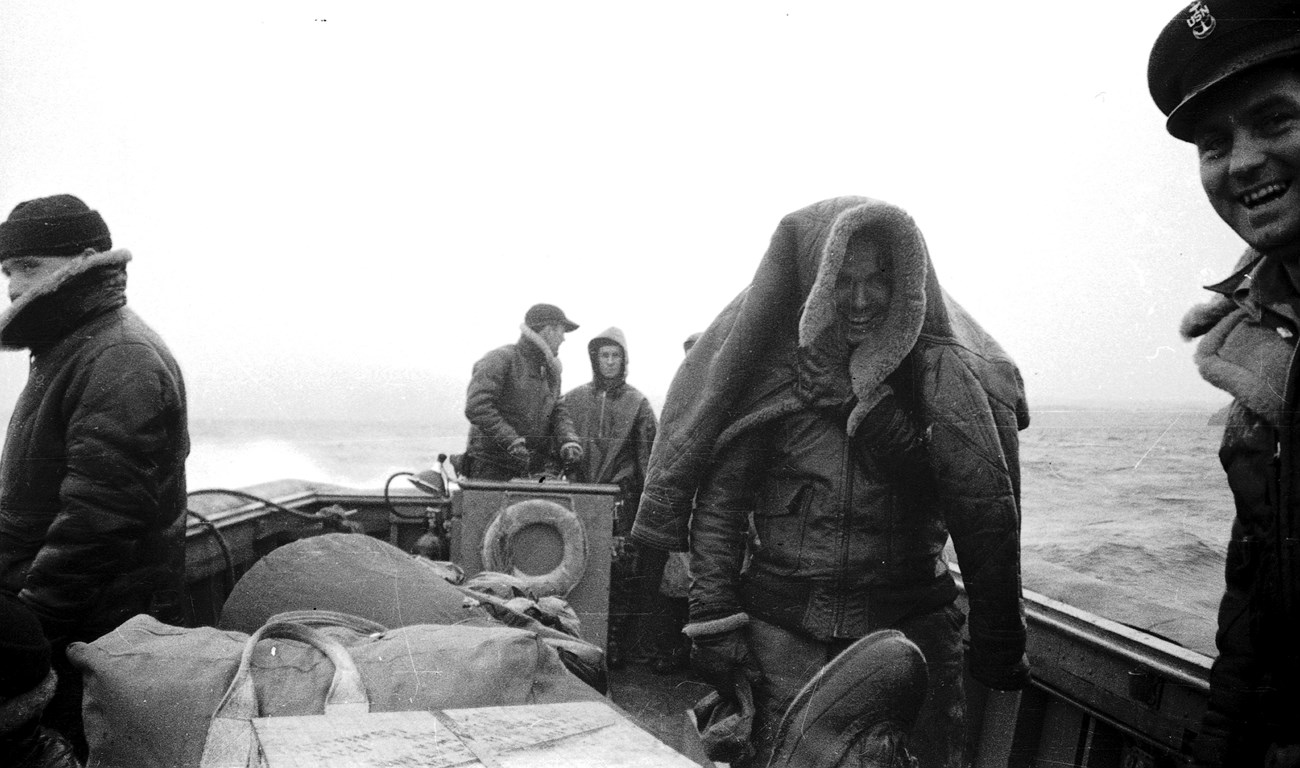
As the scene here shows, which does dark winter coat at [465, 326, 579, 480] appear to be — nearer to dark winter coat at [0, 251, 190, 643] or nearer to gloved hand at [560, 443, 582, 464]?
gloved hand at [560, 443, 582, 464]

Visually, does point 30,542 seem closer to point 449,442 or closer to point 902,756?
point 902,756

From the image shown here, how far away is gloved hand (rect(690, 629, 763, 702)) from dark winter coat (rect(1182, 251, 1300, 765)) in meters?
1.08

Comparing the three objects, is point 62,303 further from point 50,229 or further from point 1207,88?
point 1207,88

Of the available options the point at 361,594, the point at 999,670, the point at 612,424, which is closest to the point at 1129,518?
the point at 999,670

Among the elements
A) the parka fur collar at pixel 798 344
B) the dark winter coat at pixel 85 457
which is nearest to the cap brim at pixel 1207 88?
the parka fur collar at pixel 798 344

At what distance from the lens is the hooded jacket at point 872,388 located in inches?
84.9

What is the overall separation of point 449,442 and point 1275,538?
133 ft

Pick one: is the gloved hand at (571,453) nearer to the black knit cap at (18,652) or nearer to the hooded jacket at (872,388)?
the hooded jacket at (872,388)

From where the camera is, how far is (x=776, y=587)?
93.7 inches

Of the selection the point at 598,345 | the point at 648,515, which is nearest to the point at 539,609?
the point at 648,515

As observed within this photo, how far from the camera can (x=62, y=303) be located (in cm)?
259

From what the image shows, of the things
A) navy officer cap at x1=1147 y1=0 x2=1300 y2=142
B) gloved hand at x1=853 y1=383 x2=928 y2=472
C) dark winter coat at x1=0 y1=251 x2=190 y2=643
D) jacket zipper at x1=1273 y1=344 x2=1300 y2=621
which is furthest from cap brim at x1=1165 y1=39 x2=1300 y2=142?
dark winter coat at x1=0 y1=251 x2=190 y2=643

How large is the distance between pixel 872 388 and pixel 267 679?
146cm

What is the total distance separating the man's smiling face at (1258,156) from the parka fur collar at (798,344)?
0.77 metres
